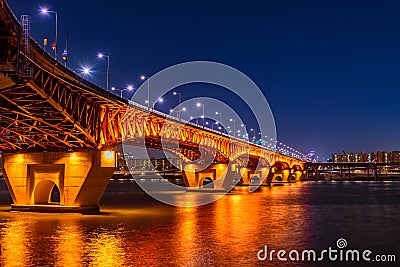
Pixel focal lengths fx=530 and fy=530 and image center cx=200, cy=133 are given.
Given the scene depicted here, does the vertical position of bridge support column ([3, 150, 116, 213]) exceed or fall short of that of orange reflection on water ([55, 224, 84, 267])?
it exceeds it

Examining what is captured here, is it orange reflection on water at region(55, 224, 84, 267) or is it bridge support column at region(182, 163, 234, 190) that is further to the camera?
bridge support column at region(182, 163, 234, 190)

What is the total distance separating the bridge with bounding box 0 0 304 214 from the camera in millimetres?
28344

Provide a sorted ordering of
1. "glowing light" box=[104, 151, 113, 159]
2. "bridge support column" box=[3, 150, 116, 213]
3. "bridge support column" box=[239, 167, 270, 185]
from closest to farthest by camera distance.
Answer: "bridge support column" box=[3, 150, 116, 213]
"glowing light" box=[104, 151, 113, 159]
"bridge support column" box=[239, 167, 270, 185]

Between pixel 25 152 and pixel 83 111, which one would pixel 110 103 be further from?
pixel 25 152

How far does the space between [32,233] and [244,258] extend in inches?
621

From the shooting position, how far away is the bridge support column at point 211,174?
4481 inches

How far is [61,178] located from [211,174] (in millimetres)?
69078

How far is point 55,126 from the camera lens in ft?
137

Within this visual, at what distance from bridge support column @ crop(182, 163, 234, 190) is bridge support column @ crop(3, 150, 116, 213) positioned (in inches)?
2432

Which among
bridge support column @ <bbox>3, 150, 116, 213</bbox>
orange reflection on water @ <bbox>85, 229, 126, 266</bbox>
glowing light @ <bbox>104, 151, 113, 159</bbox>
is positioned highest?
glowing light @ <bbox>104, 151, 113, 159</bbox>

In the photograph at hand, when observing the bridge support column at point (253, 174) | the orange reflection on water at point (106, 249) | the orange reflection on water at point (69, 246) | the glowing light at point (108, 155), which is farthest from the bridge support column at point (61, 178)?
the bridge support column at point (253, 174)

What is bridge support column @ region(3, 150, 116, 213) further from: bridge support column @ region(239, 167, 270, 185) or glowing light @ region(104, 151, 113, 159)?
bridge support column @ region(239, 167, 270, 185)

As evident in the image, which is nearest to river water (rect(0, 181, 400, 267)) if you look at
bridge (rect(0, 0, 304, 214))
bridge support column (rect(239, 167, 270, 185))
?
bridge (rect(0, 0, 304, 214))

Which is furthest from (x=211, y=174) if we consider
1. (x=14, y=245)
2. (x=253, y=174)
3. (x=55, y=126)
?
(x=14, y=245)
